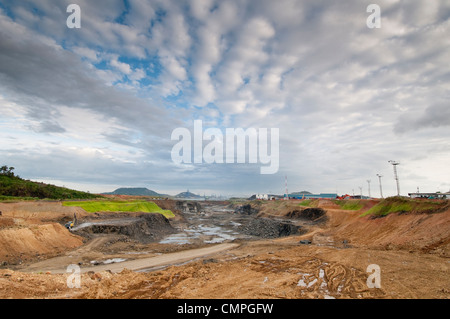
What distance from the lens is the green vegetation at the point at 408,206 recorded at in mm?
28344

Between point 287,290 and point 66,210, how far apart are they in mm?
45533

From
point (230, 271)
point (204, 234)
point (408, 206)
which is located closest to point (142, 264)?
point (230, 271)

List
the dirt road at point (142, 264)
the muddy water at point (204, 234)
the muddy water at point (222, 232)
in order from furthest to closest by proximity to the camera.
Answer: the muddy water at point (222, 232) → the muddy water at point (204, 234) → the dirt road at point (142, 264)

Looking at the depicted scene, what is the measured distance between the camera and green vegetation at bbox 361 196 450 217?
2834 centimetres

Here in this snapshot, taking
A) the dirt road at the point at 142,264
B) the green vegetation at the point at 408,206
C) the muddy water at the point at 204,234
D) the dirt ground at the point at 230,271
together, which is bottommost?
the muddy water at the point at 204,234

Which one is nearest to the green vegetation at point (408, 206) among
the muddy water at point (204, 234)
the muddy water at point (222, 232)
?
the muddy water at point (222, 232)

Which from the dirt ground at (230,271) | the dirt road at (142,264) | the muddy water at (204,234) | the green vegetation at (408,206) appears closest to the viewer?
the dirt ground at (230,271)

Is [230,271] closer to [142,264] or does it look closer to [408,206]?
[142,264]

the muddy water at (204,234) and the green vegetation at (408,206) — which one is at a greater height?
the green vegetation at (408,206)

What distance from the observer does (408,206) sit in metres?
33.0

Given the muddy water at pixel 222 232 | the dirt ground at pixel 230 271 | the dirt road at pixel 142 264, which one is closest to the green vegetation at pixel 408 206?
the dirt ground at pixel 230 271

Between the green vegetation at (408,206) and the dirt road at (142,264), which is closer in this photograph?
the dirt road at (142,264)

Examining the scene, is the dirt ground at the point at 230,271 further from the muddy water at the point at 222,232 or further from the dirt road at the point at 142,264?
the muddy water at the point at 222,232
